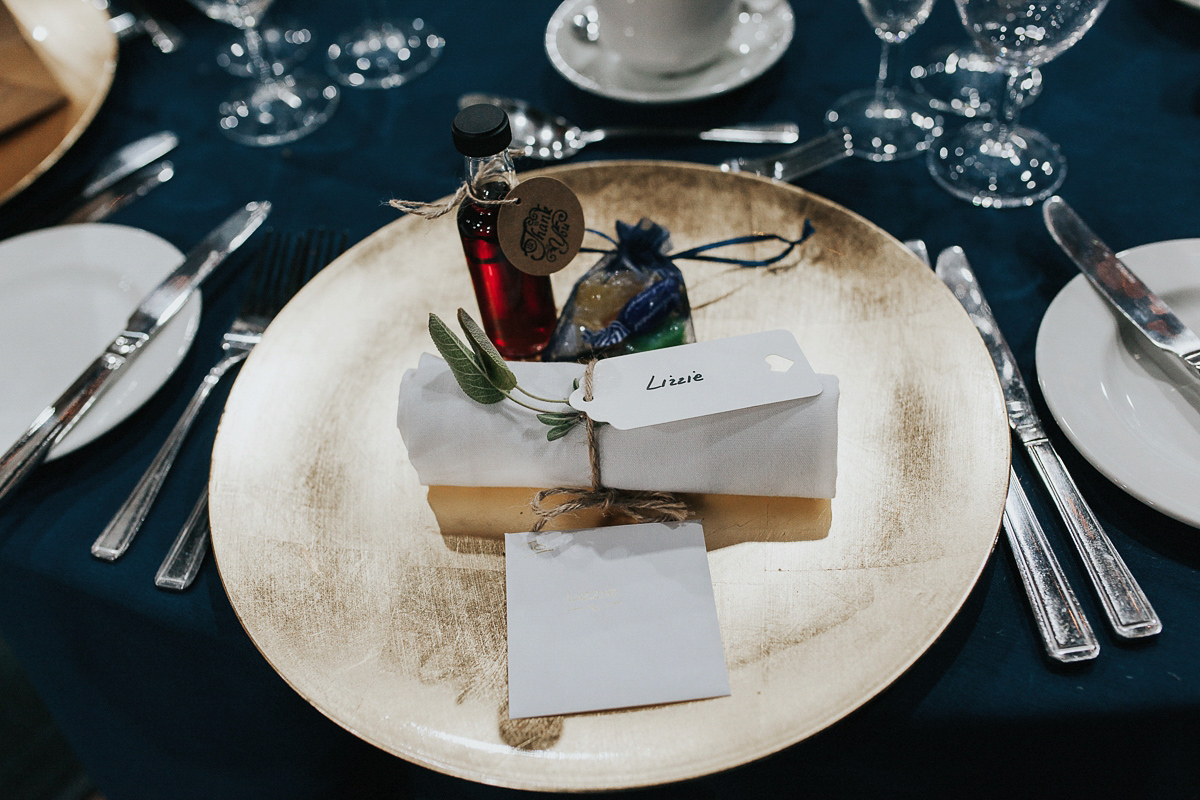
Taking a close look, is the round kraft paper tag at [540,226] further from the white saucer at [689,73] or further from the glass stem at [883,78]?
the glass stem at [883,78]

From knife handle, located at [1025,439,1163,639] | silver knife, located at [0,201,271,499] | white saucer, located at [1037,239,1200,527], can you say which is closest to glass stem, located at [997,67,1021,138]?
white saucer, located at [1037,239,1200,527]

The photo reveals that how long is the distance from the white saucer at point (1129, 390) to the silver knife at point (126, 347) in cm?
84

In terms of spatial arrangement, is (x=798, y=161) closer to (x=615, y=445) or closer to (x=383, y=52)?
(x=615, y=445)

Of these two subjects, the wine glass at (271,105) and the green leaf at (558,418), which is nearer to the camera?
the green leaf at (558,418)

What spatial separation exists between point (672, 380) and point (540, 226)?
0.54 feet

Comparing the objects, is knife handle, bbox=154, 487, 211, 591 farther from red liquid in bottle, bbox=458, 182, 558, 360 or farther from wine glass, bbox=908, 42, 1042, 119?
wine glass, bbox=908, 42, 1042, 119

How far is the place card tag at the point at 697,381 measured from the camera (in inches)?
22.7

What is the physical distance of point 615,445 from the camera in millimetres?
597

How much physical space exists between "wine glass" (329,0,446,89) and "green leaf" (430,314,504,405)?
0.72 metres

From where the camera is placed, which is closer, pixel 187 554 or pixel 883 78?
pixel 187 554

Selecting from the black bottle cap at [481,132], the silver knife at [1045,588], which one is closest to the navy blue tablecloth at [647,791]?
the silver knife at [1045,588]

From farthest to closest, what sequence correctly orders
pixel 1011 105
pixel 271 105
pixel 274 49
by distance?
pixel 274 49, pixel 271 105, pixel 1011 105

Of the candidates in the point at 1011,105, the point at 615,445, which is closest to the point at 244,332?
the point at 615,445

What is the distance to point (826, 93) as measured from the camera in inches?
41.9
